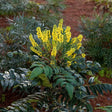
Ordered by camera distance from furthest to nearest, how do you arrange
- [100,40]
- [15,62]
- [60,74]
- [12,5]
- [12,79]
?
[12,5], [100,40], [15,62], [12,79], [60,74]

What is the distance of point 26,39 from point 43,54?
0.71 metres

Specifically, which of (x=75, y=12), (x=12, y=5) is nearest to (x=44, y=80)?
(x=12, y=5)

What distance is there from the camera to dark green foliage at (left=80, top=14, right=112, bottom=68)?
3.81 m

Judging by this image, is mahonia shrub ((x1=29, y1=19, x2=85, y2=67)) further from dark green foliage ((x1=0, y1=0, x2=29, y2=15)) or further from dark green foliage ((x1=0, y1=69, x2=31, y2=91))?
dark green foliage ((x1=0, y1=0, x2=29, y2=15))

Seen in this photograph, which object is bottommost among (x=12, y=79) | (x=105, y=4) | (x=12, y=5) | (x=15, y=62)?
(x=12, y=79)

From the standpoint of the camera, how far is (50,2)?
13.7 ft

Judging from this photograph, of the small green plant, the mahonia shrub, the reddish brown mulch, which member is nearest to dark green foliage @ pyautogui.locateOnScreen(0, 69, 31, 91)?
the mahonia shrub

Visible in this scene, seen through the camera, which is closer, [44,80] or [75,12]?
[44,80]

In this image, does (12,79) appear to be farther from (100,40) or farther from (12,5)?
(12,5)

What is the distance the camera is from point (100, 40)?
392cm

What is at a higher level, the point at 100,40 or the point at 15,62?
the point at 100,40

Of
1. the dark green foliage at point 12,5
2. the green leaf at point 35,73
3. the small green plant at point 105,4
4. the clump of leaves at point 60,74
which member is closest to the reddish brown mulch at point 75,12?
the small green plant at point 105,4

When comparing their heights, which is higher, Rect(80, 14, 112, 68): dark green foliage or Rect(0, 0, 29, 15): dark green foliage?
Rect(0, 0, 29, 15): dark green foliage

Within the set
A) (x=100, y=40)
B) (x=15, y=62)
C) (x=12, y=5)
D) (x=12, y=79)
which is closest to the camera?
(x=12, y=79)
